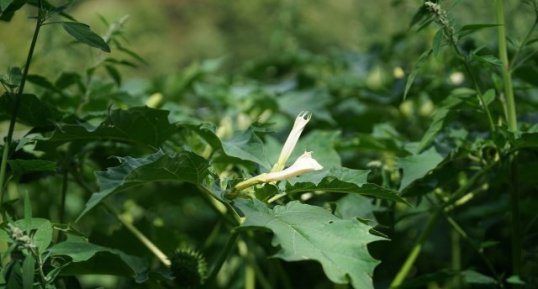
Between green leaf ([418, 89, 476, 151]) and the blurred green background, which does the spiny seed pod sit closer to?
green leaf ([418, 89, 476, 151])

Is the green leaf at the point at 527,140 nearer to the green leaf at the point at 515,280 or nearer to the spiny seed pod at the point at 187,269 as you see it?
the green leaf at the point at 515,280

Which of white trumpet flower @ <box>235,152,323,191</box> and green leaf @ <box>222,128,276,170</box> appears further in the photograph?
green leaf @ <box>222,128,276,170</box>

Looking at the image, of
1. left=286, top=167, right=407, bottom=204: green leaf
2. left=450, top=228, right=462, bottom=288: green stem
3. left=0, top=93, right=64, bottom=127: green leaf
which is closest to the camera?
left=286, top=167, right=407, bottom=204: green leaf

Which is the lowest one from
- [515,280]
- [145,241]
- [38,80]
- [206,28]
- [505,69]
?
[145,241]

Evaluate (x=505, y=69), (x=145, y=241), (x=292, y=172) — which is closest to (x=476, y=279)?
(x=505, y=69)

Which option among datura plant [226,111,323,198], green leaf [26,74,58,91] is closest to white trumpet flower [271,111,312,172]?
datura plant [226,111,323,198]

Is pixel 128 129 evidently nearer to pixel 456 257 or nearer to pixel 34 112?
pixel 34 112

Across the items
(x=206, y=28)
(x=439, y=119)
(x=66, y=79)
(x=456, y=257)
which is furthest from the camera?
(x=206, y=28)
